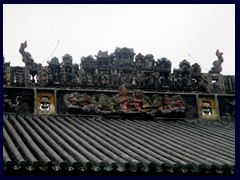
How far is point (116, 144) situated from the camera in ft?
31.0

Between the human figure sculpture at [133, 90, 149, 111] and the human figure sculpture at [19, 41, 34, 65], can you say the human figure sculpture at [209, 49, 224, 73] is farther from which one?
the human figure sculpture at [19, 41, 34, 65]

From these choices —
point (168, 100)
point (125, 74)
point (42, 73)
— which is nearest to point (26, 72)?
point (42, 73)

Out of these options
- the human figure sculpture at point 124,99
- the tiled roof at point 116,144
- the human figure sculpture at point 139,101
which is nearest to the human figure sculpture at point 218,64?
the tiled roof at point 116,144

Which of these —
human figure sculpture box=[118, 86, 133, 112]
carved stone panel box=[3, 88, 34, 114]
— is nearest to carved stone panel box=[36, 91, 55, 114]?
carved stone panel box=[3, 88, 34, 114]

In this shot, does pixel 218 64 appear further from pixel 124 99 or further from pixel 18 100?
pixel 18 100

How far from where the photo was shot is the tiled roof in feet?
25.4

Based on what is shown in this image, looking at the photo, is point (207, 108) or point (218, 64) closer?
point (207, 108)

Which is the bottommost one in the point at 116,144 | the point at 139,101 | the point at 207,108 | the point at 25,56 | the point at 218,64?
the point at 116,144

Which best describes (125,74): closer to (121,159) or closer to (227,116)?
(227,116)

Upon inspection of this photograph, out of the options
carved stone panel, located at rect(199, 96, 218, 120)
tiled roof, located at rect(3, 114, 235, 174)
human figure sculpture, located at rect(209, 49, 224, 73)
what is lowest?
tiled roof, located at rect(3, 114, 235, 174)

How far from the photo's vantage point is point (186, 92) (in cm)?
1260

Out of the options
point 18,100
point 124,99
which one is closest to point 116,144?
point 124,99

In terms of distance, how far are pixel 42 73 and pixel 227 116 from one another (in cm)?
444

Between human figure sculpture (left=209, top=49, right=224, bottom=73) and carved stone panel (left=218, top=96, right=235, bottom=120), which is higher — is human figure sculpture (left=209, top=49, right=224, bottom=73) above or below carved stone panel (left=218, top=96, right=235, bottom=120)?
above
